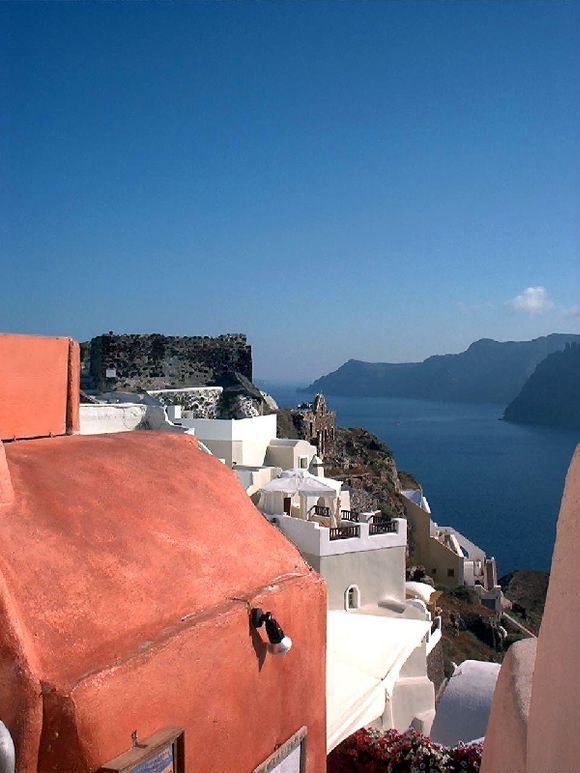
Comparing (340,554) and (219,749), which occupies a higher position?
(219,749)

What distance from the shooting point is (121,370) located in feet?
95.8

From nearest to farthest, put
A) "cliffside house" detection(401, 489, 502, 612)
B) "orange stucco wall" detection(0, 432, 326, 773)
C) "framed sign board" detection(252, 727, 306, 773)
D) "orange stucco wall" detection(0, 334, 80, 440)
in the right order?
"orange stucco wall" detection(0, 432, 326, 773)
"framed sign board" detection(252, 727, 306, 773)
"orange stucco wall" detection(0, 334, 80, 440)
"cliffside house" detection(401, 489, 502, 612)

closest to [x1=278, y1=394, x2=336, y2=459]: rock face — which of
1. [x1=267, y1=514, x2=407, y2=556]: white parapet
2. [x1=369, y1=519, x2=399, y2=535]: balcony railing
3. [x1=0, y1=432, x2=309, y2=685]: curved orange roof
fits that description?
[x1=369, y1=519, x2=399, y2=535]: balcony railing

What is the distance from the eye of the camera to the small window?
12.2 metres

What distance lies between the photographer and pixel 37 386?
4.62 metres

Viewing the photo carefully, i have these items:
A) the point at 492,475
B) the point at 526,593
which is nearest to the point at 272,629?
the point at 526,593

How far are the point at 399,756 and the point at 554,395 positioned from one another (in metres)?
148

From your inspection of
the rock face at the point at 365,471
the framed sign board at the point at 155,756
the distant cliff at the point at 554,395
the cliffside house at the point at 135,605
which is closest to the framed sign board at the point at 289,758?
the cliffside house at the point at 135,605

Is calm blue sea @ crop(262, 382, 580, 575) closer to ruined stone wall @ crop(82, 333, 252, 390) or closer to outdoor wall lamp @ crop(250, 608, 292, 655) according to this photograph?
ruined stone wall @ crop(82, 333, 252, 390)

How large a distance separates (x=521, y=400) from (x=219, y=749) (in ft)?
522

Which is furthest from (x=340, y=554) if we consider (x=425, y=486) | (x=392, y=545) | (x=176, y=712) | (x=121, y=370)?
(x=425, y=486)

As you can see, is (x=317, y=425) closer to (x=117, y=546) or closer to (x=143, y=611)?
(x=117, y=546)

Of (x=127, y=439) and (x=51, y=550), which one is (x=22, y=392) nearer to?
(x=127, y=439)

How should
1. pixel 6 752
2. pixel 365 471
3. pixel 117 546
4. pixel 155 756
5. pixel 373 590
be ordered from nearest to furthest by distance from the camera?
pixel 6 752, pixel 155 756, pixel 117 546, pixel 373 590, pixel 365 471
